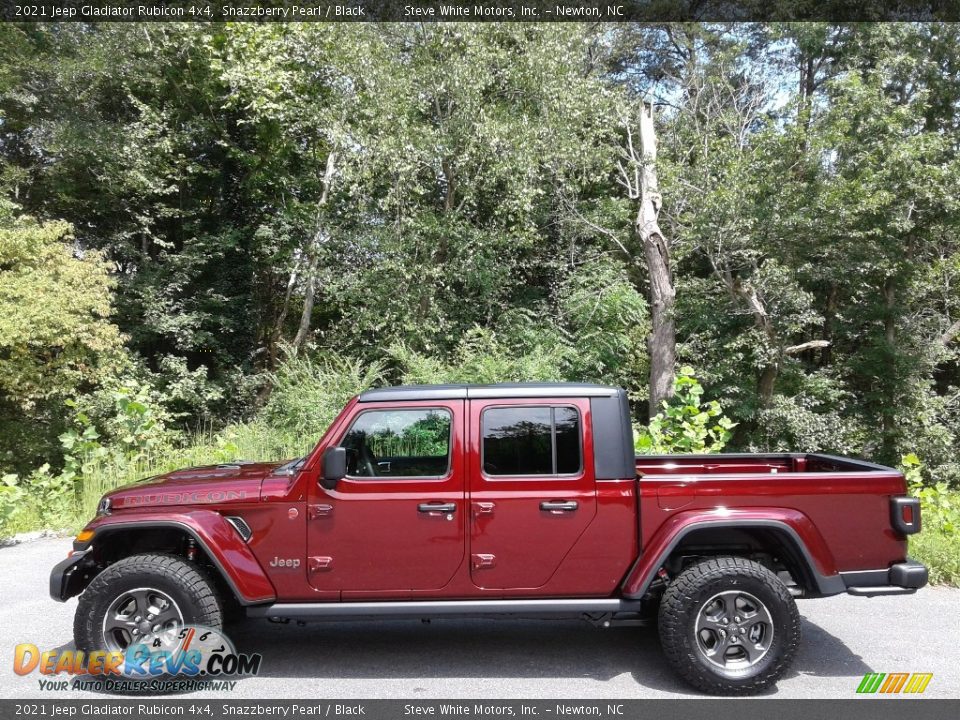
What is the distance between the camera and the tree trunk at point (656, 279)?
1775cm

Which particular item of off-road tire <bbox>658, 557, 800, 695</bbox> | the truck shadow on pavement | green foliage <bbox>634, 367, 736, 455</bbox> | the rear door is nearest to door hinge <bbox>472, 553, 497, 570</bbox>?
the rear door

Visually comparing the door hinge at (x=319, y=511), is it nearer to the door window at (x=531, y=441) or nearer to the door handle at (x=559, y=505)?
the door window at (x=531, y=441)

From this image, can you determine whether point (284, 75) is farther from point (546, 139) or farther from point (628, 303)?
point (628, 303)

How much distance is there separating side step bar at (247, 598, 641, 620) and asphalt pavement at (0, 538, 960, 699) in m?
0.41

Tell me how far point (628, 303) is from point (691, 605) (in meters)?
13.8

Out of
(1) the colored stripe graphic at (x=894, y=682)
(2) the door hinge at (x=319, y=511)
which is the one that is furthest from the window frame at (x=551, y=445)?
(1) the colored stripe graphic at (x=894, y=682)

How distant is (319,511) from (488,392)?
126 centimetres

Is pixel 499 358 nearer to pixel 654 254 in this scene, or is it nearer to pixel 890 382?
pixel 654 254

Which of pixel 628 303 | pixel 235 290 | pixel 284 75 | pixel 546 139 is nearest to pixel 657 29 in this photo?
pixel 546 139

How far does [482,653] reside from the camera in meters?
4.87

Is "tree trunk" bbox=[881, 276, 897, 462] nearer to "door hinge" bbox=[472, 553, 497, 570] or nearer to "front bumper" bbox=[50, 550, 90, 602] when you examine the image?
"door hinge" bbox=[472, 553, 497, 570]

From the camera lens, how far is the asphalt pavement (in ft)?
14.0
